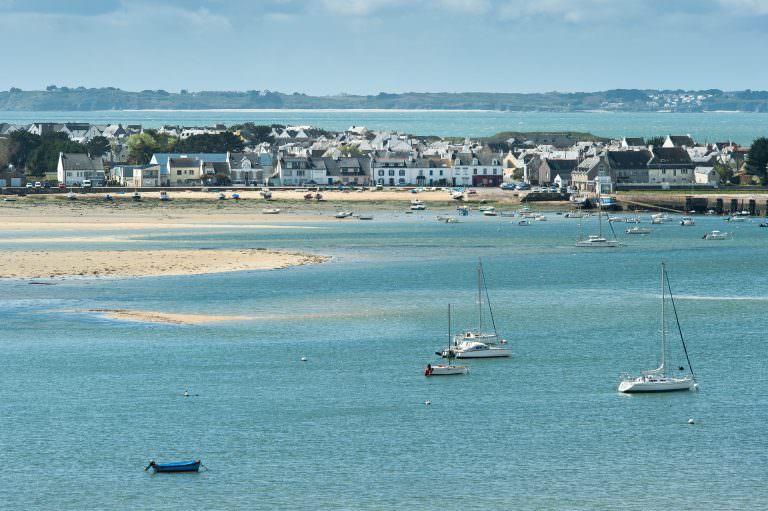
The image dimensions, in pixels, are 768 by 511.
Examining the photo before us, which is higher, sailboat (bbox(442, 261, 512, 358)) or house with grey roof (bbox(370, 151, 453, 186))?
house with grey roof (bbox(370, 151, 453, 186))

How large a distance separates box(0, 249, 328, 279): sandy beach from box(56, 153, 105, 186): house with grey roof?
250ft

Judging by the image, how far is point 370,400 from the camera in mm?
50156

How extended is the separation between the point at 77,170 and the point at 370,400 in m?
129

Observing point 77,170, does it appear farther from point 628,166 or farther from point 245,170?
point 628,166

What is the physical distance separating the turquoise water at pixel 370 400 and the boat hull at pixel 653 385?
0.69m

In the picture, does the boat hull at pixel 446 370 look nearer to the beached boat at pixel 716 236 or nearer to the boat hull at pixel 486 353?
the boat hull at pixel 486 353

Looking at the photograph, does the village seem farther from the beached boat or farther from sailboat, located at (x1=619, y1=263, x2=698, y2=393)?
sailboat, located at (x1=619, y1=263, x2=698, y2=393)

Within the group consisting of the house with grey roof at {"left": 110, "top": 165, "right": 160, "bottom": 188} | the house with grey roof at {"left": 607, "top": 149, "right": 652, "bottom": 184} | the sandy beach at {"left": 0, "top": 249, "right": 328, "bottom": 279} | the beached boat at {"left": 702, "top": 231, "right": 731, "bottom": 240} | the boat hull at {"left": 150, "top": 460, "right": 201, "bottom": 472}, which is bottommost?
the boat hull at {"left": 150, "top": 460, "right": 201, "bottom": 472}

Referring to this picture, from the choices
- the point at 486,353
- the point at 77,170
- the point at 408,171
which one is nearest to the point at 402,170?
the point at 408,171

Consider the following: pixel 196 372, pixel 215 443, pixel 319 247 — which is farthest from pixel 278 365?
pixel 319 247

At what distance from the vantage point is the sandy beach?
86375mm

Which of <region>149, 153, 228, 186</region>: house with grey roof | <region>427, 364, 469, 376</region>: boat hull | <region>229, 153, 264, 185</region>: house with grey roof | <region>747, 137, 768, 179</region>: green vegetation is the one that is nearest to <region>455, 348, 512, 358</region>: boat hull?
<region>427, 364, 469, 376</region>: boat hull

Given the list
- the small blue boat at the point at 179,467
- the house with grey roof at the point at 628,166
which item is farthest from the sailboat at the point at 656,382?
the house with grey roof at the point at 628,166

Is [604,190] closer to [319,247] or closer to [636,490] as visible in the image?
[319,247]
